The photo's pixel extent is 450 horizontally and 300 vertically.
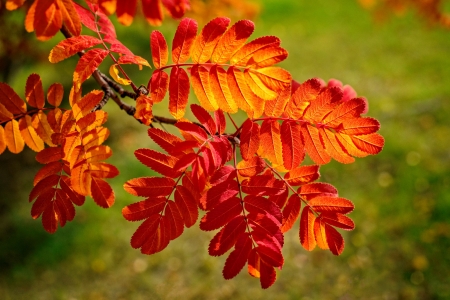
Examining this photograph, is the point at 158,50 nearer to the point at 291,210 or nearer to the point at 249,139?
the point at 249,139

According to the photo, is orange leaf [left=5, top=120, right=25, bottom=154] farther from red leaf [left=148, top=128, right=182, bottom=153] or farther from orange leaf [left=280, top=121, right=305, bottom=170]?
orange leaf [left=280, top=121, right=305, bottom=170]

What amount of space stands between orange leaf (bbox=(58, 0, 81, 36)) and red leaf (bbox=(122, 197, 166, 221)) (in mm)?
435

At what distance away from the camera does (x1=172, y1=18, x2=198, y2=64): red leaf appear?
1019 mm

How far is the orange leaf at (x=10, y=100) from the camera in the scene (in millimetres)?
1044

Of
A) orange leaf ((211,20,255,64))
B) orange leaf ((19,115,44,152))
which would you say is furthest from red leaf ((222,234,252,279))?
orange leaf ((19,115,44,152))

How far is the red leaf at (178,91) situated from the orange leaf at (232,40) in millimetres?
94

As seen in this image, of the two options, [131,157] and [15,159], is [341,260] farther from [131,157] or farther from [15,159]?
[15,159]

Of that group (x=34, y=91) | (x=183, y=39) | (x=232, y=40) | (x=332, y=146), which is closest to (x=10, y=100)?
(x=34, y=91)

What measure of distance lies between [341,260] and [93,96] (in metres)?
2.84

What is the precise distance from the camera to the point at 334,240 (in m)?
1.06

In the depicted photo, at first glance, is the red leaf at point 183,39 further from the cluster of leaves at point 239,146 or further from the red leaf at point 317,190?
the red leaf at point 317,190

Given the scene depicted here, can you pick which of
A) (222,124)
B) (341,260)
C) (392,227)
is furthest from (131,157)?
(222,124)

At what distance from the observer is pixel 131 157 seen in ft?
14.2

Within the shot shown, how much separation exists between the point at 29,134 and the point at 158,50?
1.35 ft
